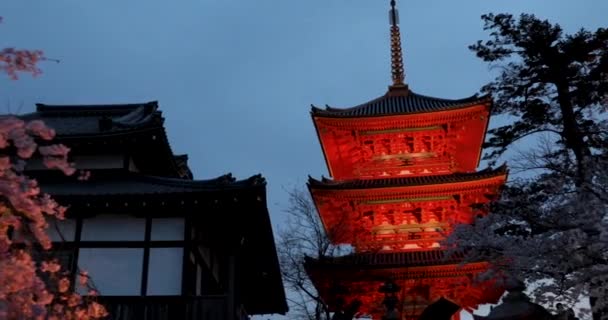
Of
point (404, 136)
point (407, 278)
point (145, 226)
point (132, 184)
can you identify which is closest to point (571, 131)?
point (145, 226)

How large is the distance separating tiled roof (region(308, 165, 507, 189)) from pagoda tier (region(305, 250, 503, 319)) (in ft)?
8.53

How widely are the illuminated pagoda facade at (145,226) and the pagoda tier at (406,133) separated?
11.6 metres

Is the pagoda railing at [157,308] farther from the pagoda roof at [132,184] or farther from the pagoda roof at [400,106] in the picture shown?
the pagoda roof at [400,106]

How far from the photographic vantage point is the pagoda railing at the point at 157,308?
13.8 meters

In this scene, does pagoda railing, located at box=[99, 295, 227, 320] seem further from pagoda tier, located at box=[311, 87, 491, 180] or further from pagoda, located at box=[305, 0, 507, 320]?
pagoda tier, located at box=[311, 87, 491, 180]

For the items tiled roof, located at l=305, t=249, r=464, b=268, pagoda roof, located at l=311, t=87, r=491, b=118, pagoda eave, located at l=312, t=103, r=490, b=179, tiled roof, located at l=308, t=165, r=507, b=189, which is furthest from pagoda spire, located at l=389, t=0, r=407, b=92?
tiled roof, located at l=305, t=249, r=464, b=268

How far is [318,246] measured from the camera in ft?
91.9

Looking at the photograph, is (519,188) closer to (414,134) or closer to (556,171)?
(556,171)

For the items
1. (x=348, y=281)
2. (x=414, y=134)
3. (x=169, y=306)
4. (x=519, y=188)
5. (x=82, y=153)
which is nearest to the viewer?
(x=169, y=306)

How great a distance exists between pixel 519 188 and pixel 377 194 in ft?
36.8

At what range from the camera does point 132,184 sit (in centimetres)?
1570

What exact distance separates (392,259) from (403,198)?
2656 mm

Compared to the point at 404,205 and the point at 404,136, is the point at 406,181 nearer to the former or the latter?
the point at 404,205

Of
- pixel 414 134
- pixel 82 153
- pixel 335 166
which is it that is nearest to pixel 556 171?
pixel 82 153
